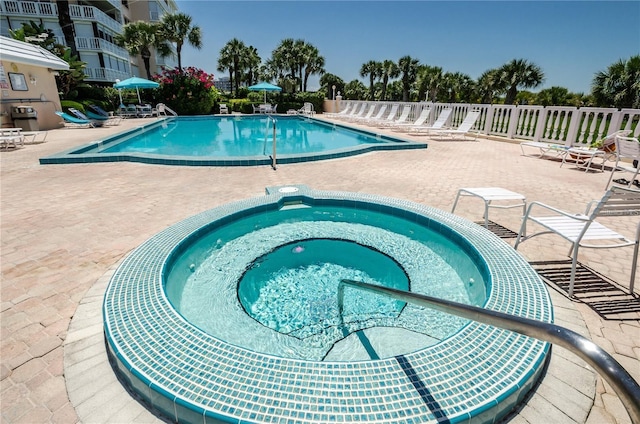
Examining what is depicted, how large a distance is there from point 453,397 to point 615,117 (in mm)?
9566

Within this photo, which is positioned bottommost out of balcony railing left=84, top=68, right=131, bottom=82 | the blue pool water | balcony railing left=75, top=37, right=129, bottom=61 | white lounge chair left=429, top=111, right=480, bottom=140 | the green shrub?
the blue pool water

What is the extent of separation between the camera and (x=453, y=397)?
155 cm

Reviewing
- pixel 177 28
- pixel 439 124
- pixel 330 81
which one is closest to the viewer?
pixel 439 124

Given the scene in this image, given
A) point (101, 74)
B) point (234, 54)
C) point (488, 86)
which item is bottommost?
point (101, 74)

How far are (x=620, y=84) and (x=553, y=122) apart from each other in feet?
74.0

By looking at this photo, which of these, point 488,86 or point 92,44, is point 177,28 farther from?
point 488,86

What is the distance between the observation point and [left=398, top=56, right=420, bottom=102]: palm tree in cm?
4403

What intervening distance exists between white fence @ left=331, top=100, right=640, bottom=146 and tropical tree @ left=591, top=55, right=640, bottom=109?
63.8 ft

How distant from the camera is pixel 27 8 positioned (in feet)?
71.8

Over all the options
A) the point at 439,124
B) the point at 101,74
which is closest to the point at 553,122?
the point at 439,124

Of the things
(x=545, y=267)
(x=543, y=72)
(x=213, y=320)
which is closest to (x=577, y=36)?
(x=543, y=72)

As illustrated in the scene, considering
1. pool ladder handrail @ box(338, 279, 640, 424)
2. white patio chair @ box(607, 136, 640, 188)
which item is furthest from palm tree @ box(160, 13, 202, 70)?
pool ladder handrail @ box(338, 279, 640, 424)

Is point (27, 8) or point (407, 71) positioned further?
point (407, 71)

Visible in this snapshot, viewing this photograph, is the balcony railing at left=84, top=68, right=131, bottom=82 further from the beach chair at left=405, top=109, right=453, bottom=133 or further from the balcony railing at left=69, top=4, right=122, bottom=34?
the beach chair at left=405, top=109, right=453, bottom=133
